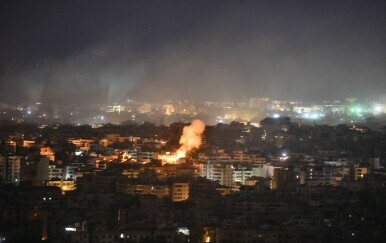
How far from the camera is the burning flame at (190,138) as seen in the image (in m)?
12.3

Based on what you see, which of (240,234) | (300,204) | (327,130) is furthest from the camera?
(327,130)

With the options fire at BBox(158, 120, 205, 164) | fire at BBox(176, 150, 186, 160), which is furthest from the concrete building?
fire at BBox(176, 150, 186, 160)

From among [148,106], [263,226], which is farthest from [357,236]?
[148,106]

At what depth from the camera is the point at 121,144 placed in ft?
44.4

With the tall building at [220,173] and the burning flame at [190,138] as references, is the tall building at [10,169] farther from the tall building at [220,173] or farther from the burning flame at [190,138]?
the burning flame at [190,138]

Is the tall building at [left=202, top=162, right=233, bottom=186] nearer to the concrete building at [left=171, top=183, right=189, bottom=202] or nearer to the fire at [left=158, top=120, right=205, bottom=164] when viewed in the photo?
the fire at [left=158, top=120, right=205, bottom=164]

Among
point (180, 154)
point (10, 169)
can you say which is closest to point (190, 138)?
point (180, 154)

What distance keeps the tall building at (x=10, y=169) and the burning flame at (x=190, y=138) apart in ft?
7.72

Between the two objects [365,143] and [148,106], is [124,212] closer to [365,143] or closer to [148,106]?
[365,143]

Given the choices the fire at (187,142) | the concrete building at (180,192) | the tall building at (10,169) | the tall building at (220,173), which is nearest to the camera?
the concrete building at (180,192)

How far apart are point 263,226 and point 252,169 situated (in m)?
3.74

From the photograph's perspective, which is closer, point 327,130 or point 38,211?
point 38,211

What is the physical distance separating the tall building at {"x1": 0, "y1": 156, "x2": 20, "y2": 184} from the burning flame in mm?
2353

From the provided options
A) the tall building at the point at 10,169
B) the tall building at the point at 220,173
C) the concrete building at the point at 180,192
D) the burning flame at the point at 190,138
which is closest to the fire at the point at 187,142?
the burning flame at the point at 190,138
